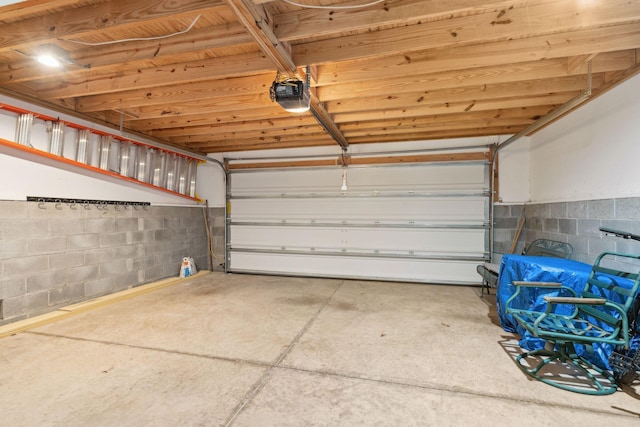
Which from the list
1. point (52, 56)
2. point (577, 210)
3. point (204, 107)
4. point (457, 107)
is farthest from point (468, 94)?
point (52, 56)

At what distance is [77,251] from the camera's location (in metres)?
3.62

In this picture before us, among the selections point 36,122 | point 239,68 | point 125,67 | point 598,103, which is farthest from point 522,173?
point 36,122

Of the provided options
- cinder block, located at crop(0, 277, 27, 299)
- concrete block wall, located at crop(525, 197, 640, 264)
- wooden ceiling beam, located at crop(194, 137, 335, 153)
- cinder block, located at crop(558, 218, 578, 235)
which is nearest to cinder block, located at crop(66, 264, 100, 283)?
cinder block, located at crop(0, 277, 27, 299)

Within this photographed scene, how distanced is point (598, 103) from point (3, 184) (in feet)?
19.8

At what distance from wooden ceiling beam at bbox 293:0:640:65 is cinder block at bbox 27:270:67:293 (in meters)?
3.57

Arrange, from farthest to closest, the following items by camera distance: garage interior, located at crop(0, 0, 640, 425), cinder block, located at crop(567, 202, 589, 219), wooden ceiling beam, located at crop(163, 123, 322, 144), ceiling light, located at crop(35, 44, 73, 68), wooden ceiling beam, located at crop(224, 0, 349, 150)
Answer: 1. wooden ceiling beam, located at crop(163, 123, 322, 144)
2. cinder block, located at crop(567, 202, 589, 219)
3. ceiling light, located at crop(35, 44, 73, 68)
4. garage interior, located at crop(0, 0, 640, 425)
5. wooden ceiling beam, located at crop(224, 0, 349, 150)

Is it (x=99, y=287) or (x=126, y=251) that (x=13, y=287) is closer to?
(x=99, y=287)

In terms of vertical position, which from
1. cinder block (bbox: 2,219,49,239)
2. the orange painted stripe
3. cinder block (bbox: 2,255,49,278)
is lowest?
cinder block (bbox: 2,255,49,278)

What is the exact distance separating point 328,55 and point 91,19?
165cm

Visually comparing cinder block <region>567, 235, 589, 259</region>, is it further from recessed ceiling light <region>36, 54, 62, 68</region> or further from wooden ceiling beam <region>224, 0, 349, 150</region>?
recessed ceiling light <region>36, 54, 62, 68</region>

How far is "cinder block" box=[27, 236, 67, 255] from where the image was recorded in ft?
10.3

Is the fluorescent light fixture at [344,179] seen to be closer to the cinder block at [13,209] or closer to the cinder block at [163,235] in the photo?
the cinder block at [163,235]

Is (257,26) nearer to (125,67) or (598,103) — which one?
(125,67)

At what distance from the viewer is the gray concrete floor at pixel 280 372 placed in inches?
66.1
